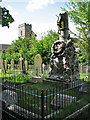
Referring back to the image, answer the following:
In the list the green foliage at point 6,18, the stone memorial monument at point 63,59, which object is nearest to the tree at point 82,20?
the stone memorial monument at point 63,59

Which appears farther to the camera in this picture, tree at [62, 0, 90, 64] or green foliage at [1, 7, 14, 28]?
tree at [62, 0, 90, 64]

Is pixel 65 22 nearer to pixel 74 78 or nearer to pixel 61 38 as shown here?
pixel 61 38

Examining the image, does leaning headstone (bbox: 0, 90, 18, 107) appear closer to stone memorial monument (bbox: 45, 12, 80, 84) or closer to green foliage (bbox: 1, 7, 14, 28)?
green foliage (bbox: 1, 7, 14, 28)

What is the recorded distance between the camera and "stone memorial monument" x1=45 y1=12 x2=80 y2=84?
23.7 feet

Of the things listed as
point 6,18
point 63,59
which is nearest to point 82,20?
point 63,59

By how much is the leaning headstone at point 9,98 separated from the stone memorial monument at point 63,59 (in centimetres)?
337

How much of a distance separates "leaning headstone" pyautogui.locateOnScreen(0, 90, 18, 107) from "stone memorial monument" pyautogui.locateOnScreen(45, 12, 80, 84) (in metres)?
3.37

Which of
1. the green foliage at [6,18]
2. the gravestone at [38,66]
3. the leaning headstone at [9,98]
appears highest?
the green foliage at [6,18]

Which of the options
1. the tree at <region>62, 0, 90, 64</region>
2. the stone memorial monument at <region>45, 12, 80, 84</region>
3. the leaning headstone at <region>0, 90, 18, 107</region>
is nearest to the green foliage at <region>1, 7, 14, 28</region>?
the leaning headstone at <region>0, 90, 18, 107</region>

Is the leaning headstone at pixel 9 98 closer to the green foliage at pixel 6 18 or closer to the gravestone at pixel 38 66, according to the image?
the green foliage at pixel 6 18

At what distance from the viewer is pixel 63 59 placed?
743 centimetres

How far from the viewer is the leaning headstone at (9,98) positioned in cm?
442

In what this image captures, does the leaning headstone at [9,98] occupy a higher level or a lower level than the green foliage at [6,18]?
lower

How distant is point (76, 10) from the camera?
9977 millimetres
